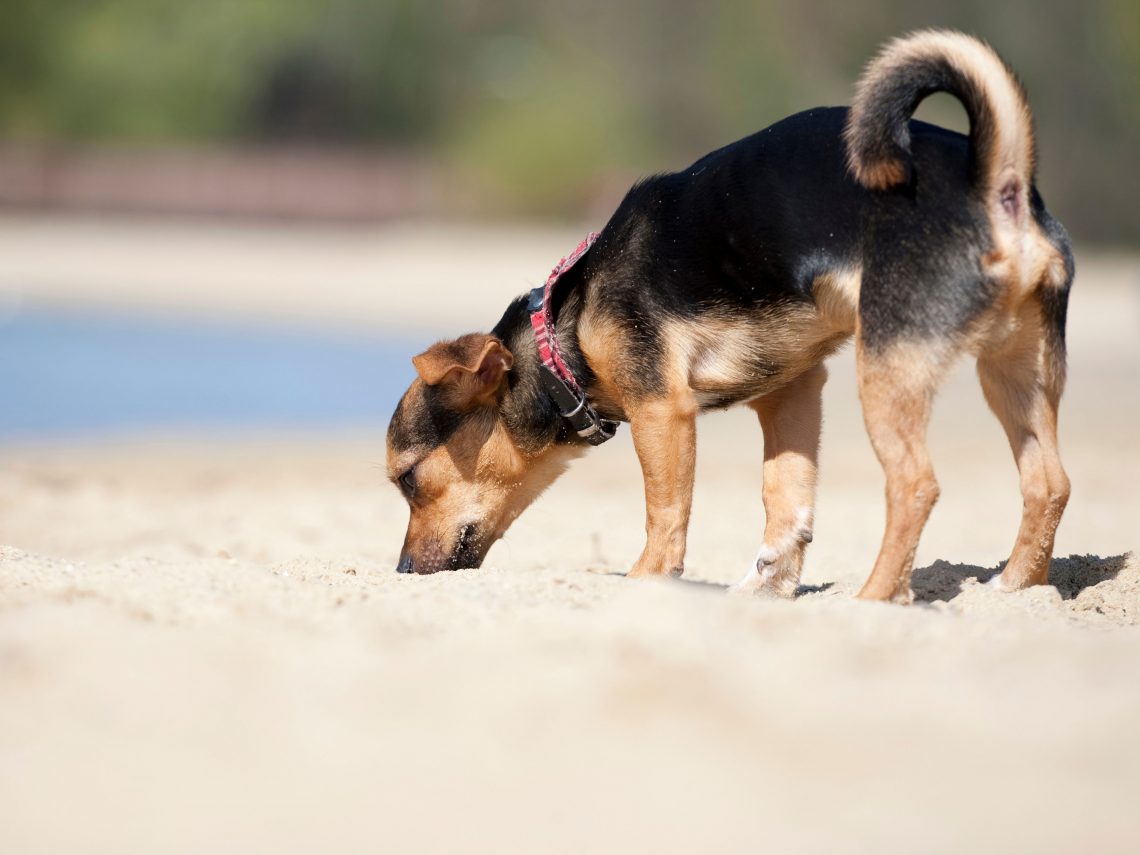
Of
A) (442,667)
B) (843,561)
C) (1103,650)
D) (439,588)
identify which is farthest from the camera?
(843,561)

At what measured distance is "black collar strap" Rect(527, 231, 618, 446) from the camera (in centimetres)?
613

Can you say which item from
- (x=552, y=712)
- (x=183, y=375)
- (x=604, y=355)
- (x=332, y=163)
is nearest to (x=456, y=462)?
(x=604, y=355)

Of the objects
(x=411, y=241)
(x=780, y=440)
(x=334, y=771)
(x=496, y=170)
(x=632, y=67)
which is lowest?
(x=334, y=771)

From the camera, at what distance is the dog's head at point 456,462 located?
250 inches

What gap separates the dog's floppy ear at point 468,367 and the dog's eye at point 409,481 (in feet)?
1.28

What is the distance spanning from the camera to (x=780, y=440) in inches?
249

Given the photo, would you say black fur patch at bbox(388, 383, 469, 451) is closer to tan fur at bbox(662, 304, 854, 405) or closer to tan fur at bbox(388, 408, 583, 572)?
tan fur at bbox(388, 408, 583, 572)

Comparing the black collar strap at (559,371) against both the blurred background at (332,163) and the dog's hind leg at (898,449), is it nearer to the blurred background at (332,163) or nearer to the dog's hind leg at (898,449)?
the dog's hind leg at (898,449)

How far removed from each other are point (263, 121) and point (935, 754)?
55.3m

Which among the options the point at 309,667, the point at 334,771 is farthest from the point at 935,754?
the point at 309,667

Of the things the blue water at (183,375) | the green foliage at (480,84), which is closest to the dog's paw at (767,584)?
the blue water at (183,375)

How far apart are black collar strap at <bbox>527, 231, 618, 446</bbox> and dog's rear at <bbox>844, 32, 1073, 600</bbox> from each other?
145 cm

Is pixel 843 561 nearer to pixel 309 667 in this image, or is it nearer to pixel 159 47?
pixel 309 667

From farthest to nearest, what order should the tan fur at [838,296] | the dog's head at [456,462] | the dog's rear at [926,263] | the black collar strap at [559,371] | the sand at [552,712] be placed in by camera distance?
the dog's head at [456,462]
the black collar strap at [559,371]
the tan fur at [838,296]
the dog's rear at [926,263]
the sand at [552,712]
